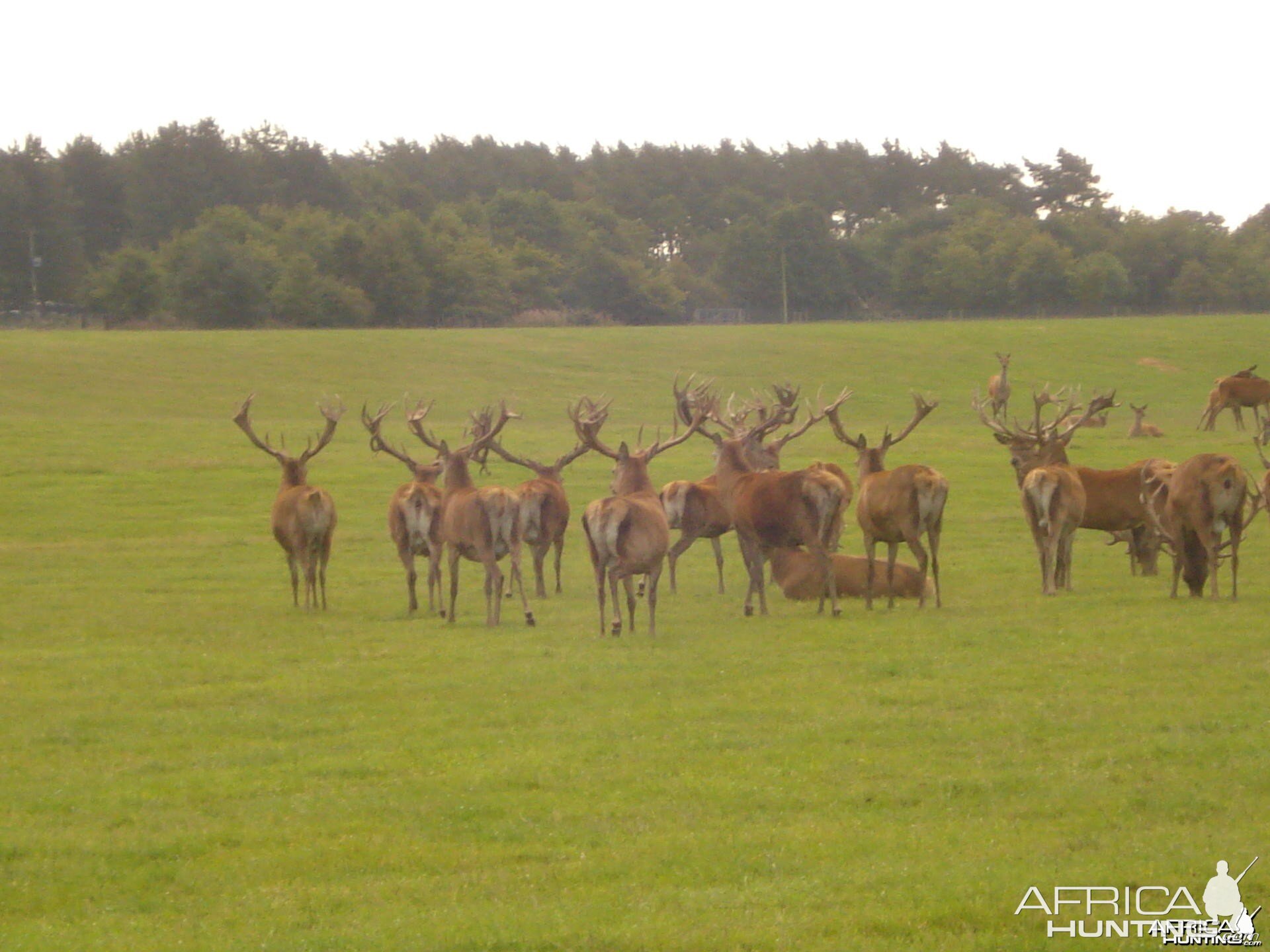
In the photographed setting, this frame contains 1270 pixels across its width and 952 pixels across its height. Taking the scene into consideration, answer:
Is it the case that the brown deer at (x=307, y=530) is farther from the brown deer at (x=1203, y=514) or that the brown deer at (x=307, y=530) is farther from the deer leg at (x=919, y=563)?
the brown deer at (x=1203, y=514)

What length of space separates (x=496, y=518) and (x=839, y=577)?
4096mm

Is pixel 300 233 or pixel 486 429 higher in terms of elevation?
pixel 300 233

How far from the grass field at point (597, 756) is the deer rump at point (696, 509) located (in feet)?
2.78

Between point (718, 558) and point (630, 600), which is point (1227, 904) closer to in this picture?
point (630, 600)

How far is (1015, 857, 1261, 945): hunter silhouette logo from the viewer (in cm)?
615

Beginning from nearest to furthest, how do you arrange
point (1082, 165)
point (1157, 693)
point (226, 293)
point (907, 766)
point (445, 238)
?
1. point (907, 766)
2. point (1157, 693)
3. point (226, 293)
4. point (445, 238)
5. point (1082, 165)

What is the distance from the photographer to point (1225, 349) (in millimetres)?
57250

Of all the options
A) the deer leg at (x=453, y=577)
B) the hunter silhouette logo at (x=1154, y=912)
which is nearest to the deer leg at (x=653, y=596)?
the deer leg at (x=453, y=577)

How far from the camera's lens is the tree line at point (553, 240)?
71.3 m

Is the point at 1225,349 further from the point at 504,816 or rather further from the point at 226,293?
the point at 504,816

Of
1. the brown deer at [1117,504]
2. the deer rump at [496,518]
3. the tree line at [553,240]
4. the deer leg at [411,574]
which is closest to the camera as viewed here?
the deer rump at [496,518]

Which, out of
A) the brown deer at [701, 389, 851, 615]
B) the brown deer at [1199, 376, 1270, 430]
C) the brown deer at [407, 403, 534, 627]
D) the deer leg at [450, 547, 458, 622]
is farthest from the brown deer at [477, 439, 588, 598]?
the brown deer at [1199, 376, 1270, 430]

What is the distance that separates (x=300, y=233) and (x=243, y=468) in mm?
48963

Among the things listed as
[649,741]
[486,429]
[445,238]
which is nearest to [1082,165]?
[445,238]
